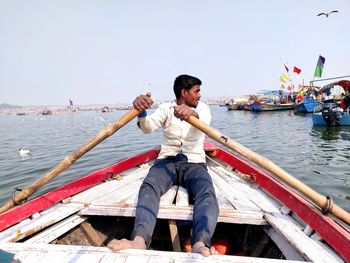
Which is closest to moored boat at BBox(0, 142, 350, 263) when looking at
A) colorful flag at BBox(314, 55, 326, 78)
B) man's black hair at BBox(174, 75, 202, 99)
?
man's black hair at BBox(174, 75, 202, 99)

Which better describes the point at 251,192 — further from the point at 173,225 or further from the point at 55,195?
the point at 55,195

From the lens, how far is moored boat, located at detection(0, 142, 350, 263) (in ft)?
5.12

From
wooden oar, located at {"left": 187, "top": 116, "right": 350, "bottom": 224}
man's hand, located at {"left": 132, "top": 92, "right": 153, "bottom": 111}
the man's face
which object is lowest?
wooden oar, located at {"left": 187, "top": 116, "right": 350, "bottom": 224}

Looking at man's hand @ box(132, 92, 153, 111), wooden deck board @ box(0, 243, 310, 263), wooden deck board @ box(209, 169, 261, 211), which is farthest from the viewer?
wooden deck board @ box(209, 169, 261, 211)

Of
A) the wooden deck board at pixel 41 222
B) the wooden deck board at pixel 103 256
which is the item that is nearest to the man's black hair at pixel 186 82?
the wooden deck board at pixel 41 222

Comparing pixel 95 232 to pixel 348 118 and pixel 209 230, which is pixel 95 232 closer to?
pixel 209 230

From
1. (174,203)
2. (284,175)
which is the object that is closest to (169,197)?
(174,203)

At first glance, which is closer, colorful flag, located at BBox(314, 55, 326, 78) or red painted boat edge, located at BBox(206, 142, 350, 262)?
red painted boat edge, located at BBox(206, 142, 350, 262)

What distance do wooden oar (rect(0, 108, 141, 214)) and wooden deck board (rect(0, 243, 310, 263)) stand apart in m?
0.83

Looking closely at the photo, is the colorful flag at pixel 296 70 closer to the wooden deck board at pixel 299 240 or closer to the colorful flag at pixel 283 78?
the colorful flag at pixel 283 78

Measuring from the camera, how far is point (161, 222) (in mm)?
2742

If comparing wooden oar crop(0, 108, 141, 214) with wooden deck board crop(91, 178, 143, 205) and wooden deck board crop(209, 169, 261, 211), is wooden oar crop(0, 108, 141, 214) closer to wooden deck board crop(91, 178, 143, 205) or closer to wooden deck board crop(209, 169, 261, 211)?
wooden deck board crop(91, 178, 143, 205)

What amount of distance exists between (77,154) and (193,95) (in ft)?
4.97

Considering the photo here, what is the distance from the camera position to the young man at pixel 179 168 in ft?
6.14
